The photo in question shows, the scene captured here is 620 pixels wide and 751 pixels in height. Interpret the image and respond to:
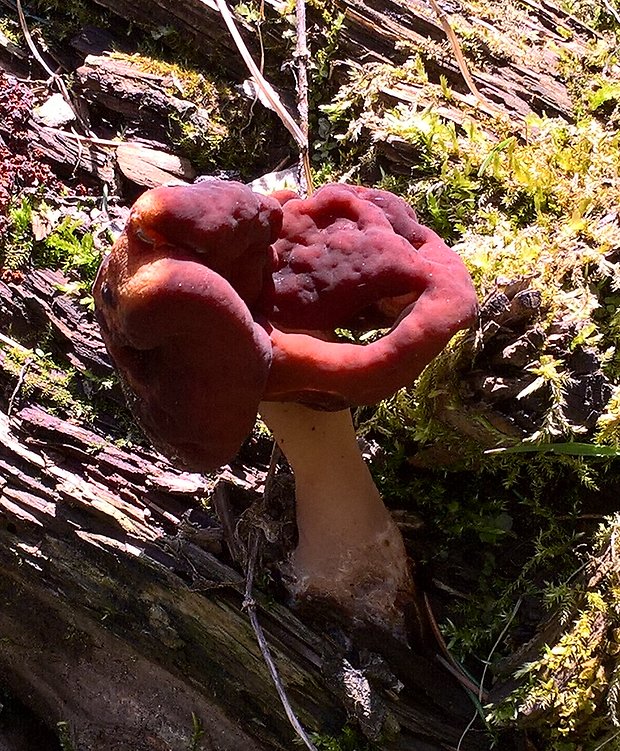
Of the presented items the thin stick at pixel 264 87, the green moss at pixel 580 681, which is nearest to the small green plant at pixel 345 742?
the green moss at pixel 580 681

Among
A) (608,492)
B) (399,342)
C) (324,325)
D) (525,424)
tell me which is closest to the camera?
(399,342)

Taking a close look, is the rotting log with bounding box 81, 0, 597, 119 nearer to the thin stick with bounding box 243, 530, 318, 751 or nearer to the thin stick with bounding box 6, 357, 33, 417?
the thin stick with bounding box 6, 357, 33, 417

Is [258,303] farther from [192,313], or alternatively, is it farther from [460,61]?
[460,61]

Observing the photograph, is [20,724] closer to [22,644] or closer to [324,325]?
[22,644]

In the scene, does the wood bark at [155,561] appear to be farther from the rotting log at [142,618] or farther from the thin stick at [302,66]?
the thin stick at [302,66]

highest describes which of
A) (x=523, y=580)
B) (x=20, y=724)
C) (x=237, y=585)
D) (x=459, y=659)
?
(x=523, y=580)

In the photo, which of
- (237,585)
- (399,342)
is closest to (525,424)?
(399,342)
